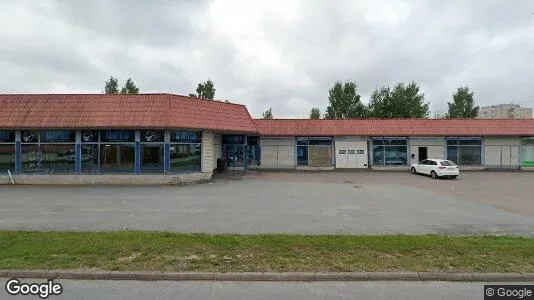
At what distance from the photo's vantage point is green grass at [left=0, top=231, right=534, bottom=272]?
6.02 meters

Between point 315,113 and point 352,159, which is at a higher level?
point 315,113

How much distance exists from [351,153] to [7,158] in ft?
83.6

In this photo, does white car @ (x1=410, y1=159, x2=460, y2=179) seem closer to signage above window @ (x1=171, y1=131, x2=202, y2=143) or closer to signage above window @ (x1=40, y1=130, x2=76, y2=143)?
signage above window @ (x1=171, y1=131, x2=202, y2=143)

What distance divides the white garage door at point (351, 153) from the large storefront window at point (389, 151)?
0.99m

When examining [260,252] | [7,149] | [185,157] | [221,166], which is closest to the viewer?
[260,252]

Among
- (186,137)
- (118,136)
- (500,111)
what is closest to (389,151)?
(186,137)

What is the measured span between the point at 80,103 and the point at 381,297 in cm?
2175

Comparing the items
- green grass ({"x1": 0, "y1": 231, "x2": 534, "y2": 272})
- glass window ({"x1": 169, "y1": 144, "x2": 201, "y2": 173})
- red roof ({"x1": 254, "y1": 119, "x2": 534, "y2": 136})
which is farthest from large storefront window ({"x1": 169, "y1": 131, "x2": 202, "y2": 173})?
green grass ({"x1": 0, "y1": 231, "x2": 534, "y2": 272})

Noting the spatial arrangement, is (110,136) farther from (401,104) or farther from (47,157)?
(401,104)

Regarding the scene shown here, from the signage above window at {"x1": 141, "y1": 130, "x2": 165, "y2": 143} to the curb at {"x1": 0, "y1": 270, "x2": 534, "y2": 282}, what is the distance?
15.3 metres

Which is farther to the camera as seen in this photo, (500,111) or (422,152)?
(500,111)

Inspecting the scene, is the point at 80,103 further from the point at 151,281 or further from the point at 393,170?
the point at 393,170

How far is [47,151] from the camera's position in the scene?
2088 cm

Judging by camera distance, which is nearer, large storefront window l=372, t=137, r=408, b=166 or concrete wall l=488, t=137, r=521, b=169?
concrete wall l=488, t=137, r=521, b=169
